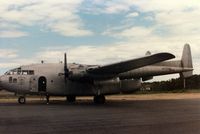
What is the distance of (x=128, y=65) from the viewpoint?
2662 cm

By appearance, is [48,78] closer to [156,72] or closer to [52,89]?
[52,89]

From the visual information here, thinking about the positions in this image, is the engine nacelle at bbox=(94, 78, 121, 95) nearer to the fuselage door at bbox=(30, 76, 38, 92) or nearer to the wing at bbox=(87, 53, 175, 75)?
the wing at bbox=(87, 53, 175, 75)

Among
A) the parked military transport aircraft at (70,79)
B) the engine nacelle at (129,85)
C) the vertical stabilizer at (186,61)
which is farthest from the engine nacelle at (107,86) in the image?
the vertical stabilizer at (186,61)

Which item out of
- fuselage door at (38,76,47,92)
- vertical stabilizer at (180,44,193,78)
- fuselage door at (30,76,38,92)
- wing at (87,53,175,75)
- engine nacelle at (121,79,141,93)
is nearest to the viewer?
wing at (87,53,175,75)

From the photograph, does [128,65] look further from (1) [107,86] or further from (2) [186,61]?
(2) [186,61]

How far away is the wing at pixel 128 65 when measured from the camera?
23.8 metres

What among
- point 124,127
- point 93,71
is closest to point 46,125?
point 124,127

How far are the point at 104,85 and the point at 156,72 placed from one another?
4418 millimetres

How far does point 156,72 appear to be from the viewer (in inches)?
1212

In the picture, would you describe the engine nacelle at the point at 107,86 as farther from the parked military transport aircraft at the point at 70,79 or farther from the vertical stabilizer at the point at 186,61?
the vertical stabilizer at the point at 186,61

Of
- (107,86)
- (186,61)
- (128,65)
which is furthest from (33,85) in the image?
(186,61)

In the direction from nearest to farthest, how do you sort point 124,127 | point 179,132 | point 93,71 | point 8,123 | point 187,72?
point 179,132 < point 124,127 < point 8,123 < point 93,71 < point 187,72

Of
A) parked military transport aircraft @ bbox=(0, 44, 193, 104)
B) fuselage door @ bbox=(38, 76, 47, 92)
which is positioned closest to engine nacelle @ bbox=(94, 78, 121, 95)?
parked military transport aircraft @ bbox=(0, 44, 193, 104)

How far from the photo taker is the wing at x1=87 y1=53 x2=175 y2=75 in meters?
23.8
